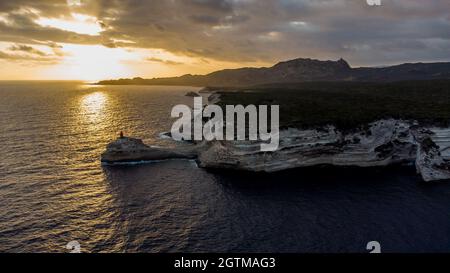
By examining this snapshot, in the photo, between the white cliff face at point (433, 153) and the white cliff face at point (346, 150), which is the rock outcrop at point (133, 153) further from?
the white cliff face at point (433, 153)

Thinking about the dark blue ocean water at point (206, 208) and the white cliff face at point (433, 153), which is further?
the white cliff face at point (433, 153)

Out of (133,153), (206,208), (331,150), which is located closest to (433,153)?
(331,150)

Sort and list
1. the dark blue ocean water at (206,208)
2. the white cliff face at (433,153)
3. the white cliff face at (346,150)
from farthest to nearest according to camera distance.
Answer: the white cliff face at (346,150) → the white cliff face at (433,153) → the dark blue ocean water at (206,208)

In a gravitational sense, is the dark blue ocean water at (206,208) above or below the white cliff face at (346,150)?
below

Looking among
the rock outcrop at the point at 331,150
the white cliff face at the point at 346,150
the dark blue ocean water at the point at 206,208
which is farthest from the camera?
the rock outcrop at the point at 331,150

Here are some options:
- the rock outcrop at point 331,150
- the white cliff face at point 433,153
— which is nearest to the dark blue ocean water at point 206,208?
the white cliff face at point 433,153

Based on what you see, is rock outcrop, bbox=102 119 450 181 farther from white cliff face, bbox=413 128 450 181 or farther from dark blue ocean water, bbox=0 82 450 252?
dark blue ocean water, bbox=0 82 450 252
